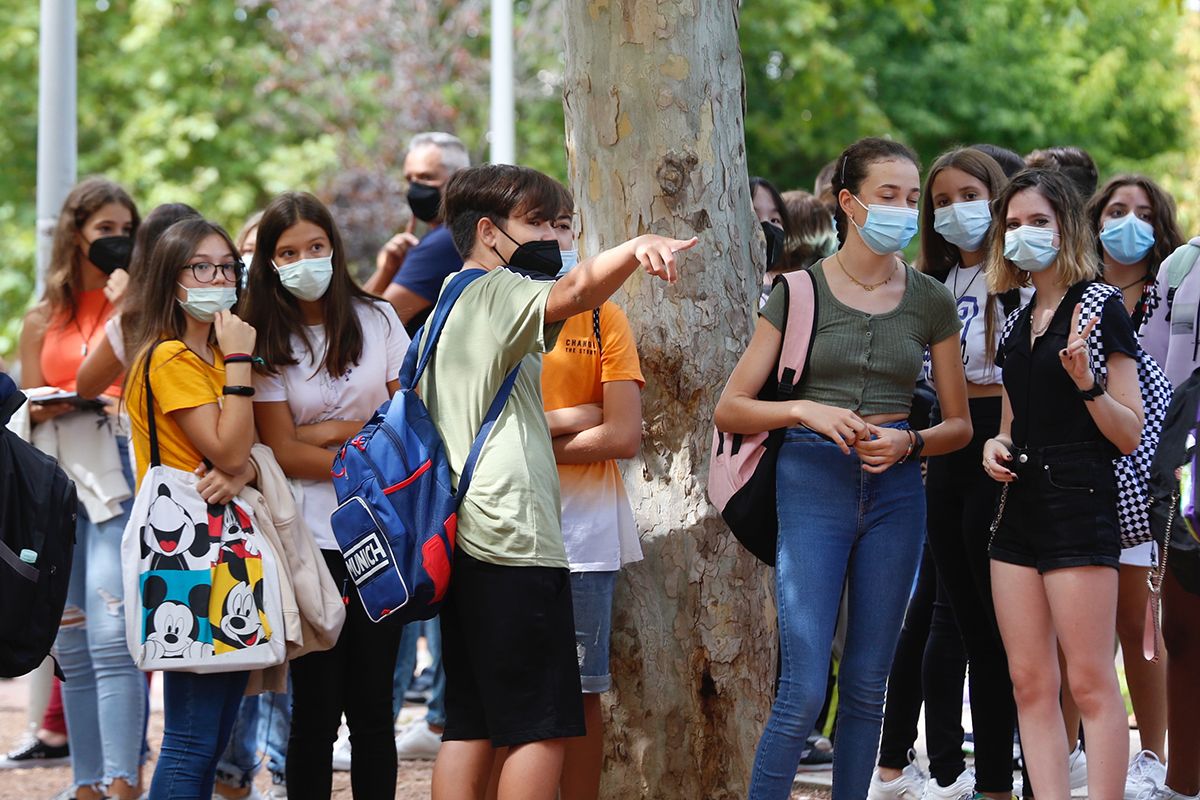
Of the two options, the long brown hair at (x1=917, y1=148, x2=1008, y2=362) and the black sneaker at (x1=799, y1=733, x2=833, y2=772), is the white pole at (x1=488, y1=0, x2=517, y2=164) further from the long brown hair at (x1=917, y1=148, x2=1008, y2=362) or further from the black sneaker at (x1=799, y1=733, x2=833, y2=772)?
the long brown hair at (x1=917, y1=148, x2=1008, y2=362)

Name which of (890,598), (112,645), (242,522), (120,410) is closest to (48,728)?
(112,645)

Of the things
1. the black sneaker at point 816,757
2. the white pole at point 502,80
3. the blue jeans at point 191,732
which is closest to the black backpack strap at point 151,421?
the blue jeans at point 191,732

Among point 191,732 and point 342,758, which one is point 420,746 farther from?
point 191,732

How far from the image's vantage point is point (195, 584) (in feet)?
14.4

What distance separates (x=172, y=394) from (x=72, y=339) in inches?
62.1

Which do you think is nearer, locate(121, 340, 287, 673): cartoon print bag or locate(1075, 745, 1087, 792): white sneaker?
locate(121, 340, 287, 673): cartoon print bag

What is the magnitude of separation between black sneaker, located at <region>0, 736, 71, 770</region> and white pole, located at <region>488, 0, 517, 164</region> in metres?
6.42

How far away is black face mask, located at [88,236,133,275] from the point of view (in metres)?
5.76

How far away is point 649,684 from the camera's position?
5.02 metres

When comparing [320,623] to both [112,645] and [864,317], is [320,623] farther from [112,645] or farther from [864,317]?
[864,317]

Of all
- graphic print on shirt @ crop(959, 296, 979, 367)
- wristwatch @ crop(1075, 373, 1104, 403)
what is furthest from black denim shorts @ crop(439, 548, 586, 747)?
graphic print on shirt @ crop(959, 296, 979, 367)

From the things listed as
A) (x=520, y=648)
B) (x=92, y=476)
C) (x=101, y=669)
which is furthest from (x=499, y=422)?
(x=92, y=476)

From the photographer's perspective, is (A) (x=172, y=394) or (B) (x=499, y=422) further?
(A) (x=172, y=394)

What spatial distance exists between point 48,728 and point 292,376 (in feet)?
9.60
